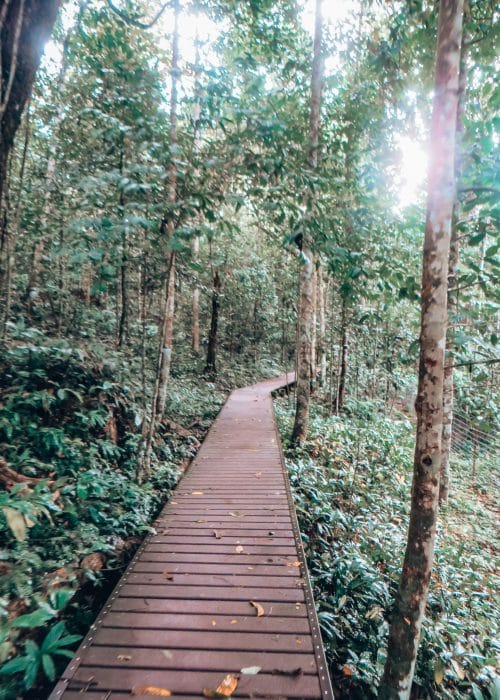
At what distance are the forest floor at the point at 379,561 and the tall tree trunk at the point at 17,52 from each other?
4.91 meters

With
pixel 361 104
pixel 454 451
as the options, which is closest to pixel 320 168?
pixel 361 104

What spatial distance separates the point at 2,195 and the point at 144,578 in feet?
11.5

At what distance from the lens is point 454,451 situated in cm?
1199

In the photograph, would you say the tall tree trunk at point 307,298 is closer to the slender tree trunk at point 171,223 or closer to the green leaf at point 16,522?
the slender tree trunk at point 171,223

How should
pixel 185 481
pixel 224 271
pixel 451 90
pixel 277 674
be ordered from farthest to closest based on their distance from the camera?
pixel 224 271, pixel 185 481, pixel 451 90, pixel 277 674

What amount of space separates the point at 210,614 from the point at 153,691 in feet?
2.18

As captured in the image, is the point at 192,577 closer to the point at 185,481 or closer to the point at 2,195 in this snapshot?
the point at 185,481

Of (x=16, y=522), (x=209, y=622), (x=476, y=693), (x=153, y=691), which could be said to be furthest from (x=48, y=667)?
(x=476, y=693)

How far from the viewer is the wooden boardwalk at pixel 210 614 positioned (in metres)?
2.12

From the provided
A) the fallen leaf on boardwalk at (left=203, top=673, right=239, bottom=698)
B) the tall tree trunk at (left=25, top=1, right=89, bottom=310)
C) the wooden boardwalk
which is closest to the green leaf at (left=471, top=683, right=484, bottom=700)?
the wooden boardwalk

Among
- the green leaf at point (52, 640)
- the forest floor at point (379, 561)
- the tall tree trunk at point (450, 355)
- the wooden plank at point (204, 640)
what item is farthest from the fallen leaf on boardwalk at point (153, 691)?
the tall tree trunk at point (450, 355)

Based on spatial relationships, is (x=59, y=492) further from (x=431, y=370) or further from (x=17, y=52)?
(x=17, y=52)

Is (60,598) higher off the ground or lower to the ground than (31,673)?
higher

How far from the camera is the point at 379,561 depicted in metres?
4.60
